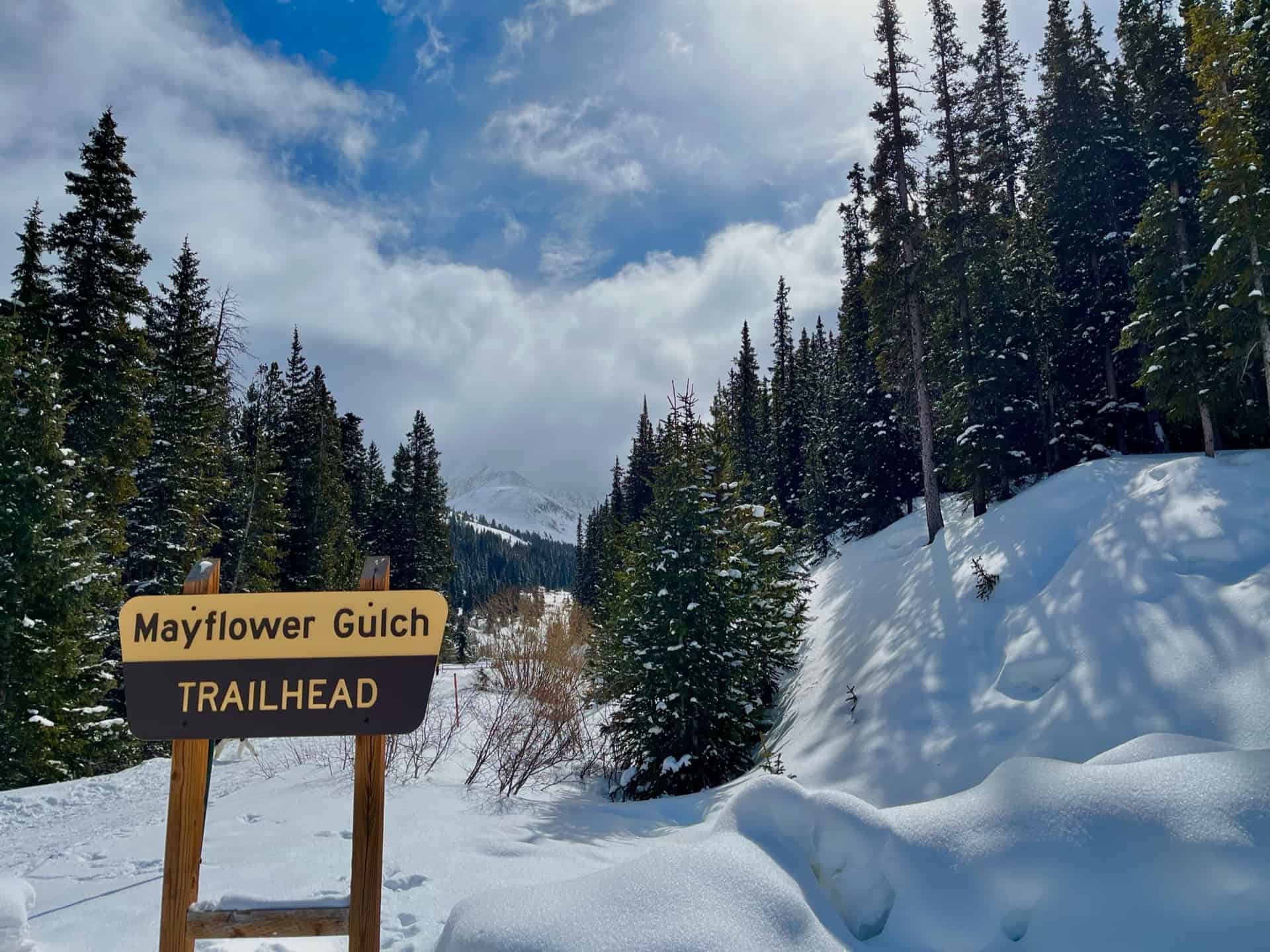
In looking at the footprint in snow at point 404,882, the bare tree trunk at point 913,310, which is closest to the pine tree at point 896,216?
the bare tree trunk at point 913,310

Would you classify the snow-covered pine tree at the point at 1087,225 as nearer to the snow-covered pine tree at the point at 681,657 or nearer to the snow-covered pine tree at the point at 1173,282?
the snow-covered pine tree at the point at 1173,282

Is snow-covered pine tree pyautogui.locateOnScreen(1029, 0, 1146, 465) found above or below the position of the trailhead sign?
above

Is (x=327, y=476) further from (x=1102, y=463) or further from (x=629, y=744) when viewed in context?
(x=1102, y=463)

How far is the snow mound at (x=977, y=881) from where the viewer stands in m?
4.11

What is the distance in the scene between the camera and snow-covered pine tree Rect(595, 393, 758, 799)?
45.1 feet

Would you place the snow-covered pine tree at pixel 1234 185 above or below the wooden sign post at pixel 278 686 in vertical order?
above

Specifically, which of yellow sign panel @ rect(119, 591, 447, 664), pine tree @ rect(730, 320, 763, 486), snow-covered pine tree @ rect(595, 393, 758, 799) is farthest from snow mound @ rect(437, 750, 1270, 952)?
pine tree @ rect(730, 320, 763, 486)

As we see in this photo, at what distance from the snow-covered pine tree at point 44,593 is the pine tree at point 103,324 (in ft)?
6.01

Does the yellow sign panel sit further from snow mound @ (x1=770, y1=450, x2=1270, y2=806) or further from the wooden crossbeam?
snow mound @ (x1=770, y1=450, x2=1270, y2=806)

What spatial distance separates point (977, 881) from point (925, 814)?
2.47 feet

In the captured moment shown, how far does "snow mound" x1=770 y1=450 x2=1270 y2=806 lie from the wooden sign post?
8.46 meters

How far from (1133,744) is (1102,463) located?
633 inches


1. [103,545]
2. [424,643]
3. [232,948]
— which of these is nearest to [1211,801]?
[424,643]

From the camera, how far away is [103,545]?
1590cm
